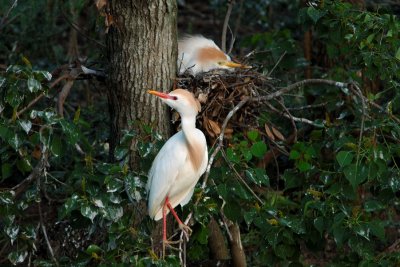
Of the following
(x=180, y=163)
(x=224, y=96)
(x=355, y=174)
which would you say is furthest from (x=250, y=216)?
(x=224, y=96)

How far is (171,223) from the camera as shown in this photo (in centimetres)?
439

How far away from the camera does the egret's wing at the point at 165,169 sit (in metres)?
3.69

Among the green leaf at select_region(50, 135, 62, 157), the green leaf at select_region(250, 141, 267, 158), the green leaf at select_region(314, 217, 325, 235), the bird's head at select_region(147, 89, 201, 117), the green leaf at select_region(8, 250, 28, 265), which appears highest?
the bird's head at select_region(147, 89, 201, 117)

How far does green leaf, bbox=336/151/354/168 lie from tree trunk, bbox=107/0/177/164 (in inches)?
39.0

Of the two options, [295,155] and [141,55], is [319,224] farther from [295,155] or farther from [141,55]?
[141,55]

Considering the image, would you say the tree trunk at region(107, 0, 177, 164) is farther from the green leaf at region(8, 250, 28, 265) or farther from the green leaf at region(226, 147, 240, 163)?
the green leaf at region(8, 250, 28, 265)

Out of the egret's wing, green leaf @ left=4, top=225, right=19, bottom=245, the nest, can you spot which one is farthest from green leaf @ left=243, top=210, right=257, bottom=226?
green leaf @ left=4, top=225, right=19, bottom=245

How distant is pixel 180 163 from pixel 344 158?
2.34 feet

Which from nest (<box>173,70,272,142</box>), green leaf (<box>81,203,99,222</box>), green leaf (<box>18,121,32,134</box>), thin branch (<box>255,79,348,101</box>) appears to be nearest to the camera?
green leaf (<box>81,203,99,222</box>)

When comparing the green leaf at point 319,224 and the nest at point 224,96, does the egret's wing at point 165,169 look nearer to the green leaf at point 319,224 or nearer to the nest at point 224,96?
the nest at point 224,96

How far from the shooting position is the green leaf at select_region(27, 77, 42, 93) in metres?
3.78

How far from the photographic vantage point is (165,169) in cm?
371

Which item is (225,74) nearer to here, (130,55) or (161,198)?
(130,55)

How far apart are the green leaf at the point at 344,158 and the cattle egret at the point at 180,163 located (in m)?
0.58
